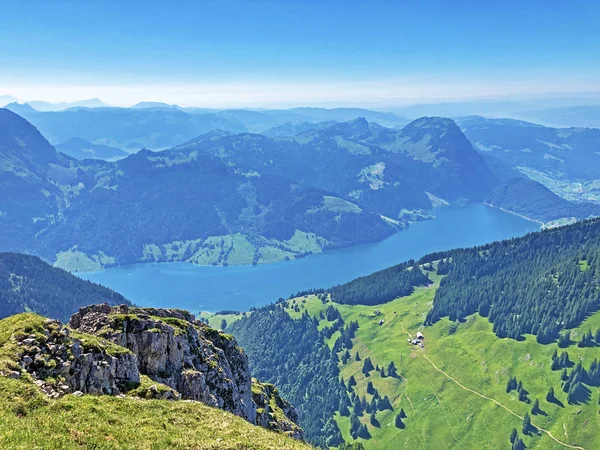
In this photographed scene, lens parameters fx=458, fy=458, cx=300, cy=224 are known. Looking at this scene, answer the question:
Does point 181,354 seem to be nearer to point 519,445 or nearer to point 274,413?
point 274,413

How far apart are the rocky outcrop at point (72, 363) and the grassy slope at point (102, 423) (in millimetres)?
1312

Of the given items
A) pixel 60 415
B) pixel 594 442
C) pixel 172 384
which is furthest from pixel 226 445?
pixel 594 442

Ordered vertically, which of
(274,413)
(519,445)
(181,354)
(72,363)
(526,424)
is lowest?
(519,445)

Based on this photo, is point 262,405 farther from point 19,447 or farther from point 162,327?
point 19,447

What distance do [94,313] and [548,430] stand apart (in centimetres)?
19995

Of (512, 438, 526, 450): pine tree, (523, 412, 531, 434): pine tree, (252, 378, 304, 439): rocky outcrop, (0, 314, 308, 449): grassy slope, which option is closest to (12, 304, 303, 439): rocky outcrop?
(252, 378, 304, 439): rocky outcrop

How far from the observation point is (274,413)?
3268 inches

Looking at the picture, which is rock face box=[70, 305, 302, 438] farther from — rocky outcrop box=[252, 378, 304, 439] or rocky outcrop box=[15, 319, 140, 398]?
rocky outcrop box=[15, 319, 140, 398]

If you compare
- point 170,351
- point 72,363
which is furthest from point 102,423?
point 170,351

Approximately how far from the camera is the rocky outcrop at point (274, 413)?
7456 cm

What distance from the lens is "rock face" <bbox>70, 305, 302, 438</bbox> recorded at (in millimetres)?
55531

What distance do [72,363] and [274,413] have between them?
164ft

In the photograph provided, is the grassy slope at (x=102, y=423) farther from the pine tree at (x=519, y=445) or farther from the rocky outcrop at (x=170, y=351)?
the pine tree at (x=519, y=445)

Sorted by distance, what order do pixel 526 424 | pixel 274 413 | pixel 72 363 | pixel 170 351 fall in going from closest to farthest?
pixel 72 363
pixel 170 351
pixel 274 413
pixel 526 424
